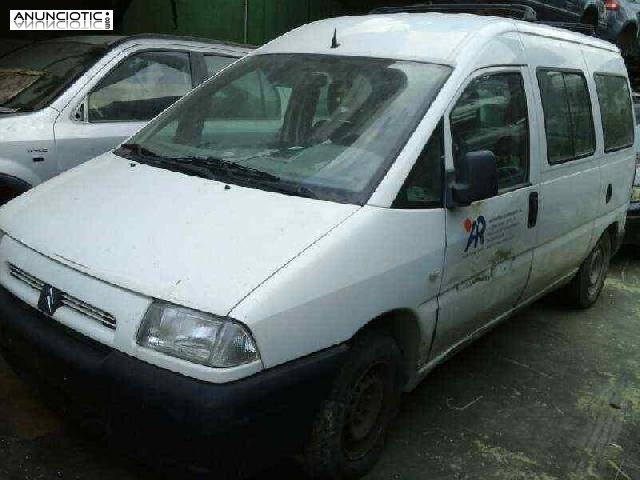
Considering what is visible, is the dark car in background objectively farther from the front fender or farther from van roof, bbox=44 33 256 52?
the front fender

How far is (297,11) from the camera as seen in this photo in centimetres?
1226

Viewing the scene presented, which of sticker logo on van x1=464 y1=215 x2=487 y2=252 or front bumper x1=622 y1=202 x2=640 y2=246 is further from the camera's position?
front bumper x1=622 y1=202 x2=640 y2=246

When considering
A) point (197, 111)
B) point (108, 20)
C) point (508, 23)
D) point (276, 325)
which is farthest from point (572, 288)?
point (108, 20)

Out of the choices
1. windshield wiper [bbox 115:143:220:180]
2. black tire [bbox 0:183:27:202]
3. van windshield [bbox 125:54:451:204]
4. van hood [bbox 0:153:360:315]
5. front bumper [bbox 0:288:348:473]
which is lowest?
front bumper [bbox 0:288:348:473]

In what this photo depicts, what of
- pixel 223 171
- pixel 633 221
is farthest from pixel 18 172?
pixel 633 221

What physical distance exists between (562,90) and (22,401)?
3514 millimetres

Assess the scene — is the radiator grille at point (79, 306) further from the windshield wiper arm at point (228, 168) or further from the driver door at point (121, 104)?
the driver door at point (121, 104)

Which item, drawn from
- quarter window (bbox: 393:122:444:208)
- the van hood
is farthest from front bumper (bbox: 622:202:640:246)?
the van hood

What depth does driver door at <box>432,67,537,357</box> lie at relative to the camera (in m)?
3.20

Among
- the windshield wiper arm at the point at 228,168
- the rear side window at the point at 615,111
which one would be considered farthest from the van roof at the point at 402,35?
the rear side window at the point at 615,111

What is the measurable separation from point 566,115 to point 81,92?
3.29 meters

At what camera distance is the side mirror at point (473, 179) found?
2.99 m

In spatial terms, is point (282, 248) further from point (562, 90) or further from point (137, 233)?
point (562, 90)

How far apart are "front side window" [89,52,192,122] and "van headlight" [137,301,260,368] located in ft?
9.90
